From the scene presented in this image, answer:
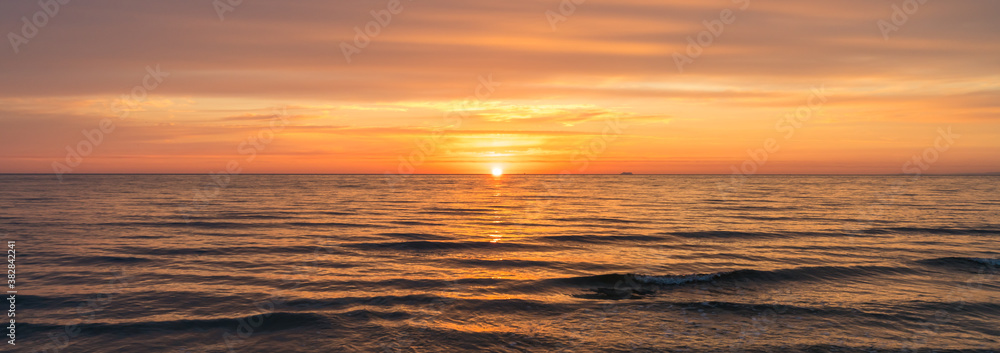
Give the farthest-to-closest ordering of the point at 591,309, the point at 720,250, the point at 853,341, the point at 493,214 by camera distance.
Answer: the point at 493,214, the point at 720,250, the point at 591,309, the point at 853,341

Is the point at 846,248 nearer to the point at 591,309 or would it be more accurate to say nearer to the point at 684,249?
the point at 684,249

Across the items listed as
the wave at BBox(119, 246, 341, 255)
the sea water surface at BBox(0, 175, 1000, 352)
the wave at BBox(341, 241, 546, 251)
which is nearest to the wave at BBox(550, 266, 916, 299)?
the sea water surface at BBox(0, 175, 1000, 352)

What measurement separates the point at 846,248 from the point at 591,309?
20619 millimetres

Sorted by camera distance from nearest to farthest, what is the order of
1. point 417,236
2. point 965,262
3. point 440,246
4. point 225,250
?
point 965,262 → point 225,250 → point 440,246 → point 417,236

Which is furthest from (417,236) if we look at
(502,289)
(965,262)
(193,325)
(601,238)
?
(965,262)

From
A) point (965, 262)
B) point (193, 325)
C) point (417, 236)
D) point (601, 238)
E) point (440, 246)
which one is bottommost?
point (193, 325)

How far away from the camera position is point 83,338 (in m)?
13.8

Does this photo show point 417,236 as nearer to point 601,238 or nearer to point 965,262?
point 601,238

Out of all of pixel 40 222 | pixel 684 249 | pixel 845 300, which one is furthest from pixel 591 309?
pixel 40 222

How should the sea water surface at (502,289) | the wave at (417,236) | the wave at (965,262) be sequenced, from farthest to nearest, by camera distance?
the wave at (417,236) < the wave at (965,262) < the sea water surface at (502,289)

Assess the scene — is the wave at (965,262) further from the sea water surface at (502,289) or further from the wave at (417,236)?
the wave at (417,236)

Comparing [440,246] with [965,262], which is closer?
[965,262]

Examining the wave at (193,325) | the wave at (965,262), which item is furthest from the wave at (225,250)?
the wave at (965,262)

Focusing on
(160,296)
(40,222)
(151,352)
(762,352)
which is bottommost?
(762,352)
